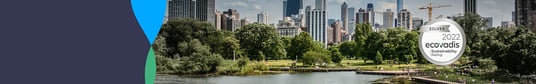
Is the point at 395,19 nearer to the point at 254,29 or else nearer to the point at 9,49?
the point at 254,29

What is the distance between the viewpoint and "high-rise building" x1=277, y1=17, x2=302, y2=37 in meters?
7.36

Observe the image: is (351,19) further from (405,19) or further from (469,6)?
(469,6)

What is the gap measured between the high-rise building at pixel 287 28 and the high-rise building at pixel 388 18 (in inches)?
49.9

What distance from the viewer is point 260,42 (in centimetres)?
742

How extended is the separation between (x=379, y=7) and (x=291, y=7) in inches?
53.1

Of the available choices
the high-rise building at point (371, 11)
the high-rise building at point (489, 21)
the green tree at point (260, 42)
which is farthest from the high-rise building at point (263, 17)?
the high-rise building at point (489, 21)

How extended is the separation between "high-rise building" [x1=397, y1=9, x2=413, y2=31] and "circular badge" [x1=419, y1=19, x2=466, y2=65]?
1086 mm

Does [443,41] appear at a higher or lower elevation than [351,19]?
lower

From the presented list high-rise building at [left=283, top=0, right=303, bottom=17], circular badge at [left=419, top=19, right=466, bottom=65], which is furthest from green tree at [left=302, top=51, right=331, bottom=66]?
circular badge at [left=419, top=19, right=466, bottom=65]

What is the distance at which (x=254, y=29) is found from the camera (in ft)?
23.9

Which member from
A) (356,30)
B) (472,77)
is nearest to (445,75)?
(472,77)

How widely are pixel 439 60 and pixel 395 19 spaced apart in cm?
158

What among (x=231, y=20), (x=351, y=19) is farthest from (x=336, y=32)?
(x=231, y=20)

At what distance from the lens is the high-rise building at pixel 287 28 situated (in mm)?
7363
